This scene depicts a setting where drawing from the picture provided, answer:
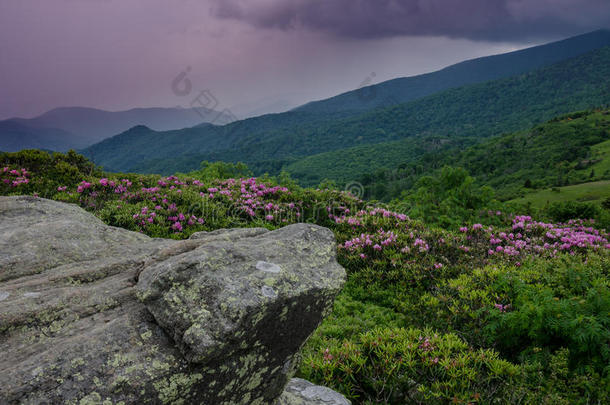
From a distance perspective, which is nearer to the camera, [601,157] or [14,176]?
[14,176]

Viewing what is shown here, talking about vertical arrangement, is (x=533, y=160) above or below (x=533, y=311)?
below

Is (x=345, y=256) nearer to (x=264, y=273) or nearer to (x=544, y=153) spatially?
(x=264, y=273)

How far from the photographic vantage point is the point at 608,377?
4188mm

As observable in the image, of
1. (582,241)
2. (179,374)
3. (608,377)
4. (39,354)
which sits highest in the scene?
(39,354)

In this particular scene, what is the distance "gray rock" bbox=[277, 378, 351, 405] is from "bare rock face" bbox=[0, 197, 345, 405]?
444 millimetres

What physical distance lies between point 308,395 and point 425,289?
15.5 feet

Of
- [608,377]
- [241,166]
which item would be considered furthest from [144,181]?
[608,377]

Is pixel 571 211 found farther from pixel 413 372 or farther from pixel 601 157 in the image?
pixel 601 157

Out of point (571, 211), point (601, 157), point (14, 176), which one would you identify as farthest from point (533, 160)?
point (14, 176)

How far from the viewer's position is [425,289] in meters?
7.91

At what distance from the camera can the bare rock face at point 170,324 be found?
8.25 feet

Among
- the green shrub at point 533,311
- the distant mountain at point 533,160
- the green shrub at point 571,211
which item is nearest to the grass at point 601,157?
the distant mountain at point 533,160

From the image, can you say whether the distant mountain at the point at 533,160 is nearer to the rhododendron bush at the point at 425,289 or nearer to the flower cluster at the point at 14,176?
the rhododendron bush at the point at 425,289

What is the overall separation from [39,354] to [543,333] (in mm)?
6427
